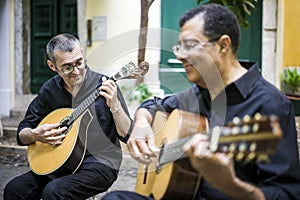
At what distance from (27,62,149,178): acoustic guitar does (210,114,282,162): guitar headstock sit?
1.23 meters

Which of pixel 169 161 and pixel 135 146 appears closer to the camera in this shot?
pixel 169 161

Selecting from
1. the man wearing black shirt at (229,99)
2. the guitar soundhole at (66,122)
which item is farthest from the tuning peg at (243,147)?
the guitar soundhole at (66,122)

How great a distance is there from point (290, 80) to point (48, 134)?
4.36 m

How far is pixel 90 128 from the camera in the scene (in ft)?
9.93

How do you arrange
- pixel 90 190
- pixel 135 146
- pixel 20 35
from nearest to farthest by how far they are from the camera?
pixel 135 146 → pixel 90 190 → pixel 20 35

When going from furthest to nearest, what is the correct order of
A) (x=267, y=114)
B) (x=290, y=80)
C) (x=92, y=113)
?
(x=290, y=80)
(x=92, y=113)
(x=267, y=114)

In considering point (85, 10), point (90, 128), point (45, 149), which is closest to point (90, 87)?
point (90, 128)

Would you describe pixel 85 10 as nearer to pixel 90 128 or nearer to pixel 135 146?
pixel 90 128

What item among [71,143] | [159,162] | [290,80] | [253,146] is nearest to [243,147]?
[253,146]

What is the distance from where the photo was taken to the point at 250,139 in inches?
65.2

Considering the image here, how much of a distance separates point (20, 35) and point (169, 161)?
19.6 ft

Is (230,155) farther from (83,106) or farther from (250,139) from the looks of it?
(83,106)

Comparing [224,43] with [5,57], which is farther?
[5,57]

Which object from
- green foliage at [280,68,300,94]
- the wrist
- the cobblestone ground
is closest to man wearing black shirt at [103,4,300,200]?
the wrist
